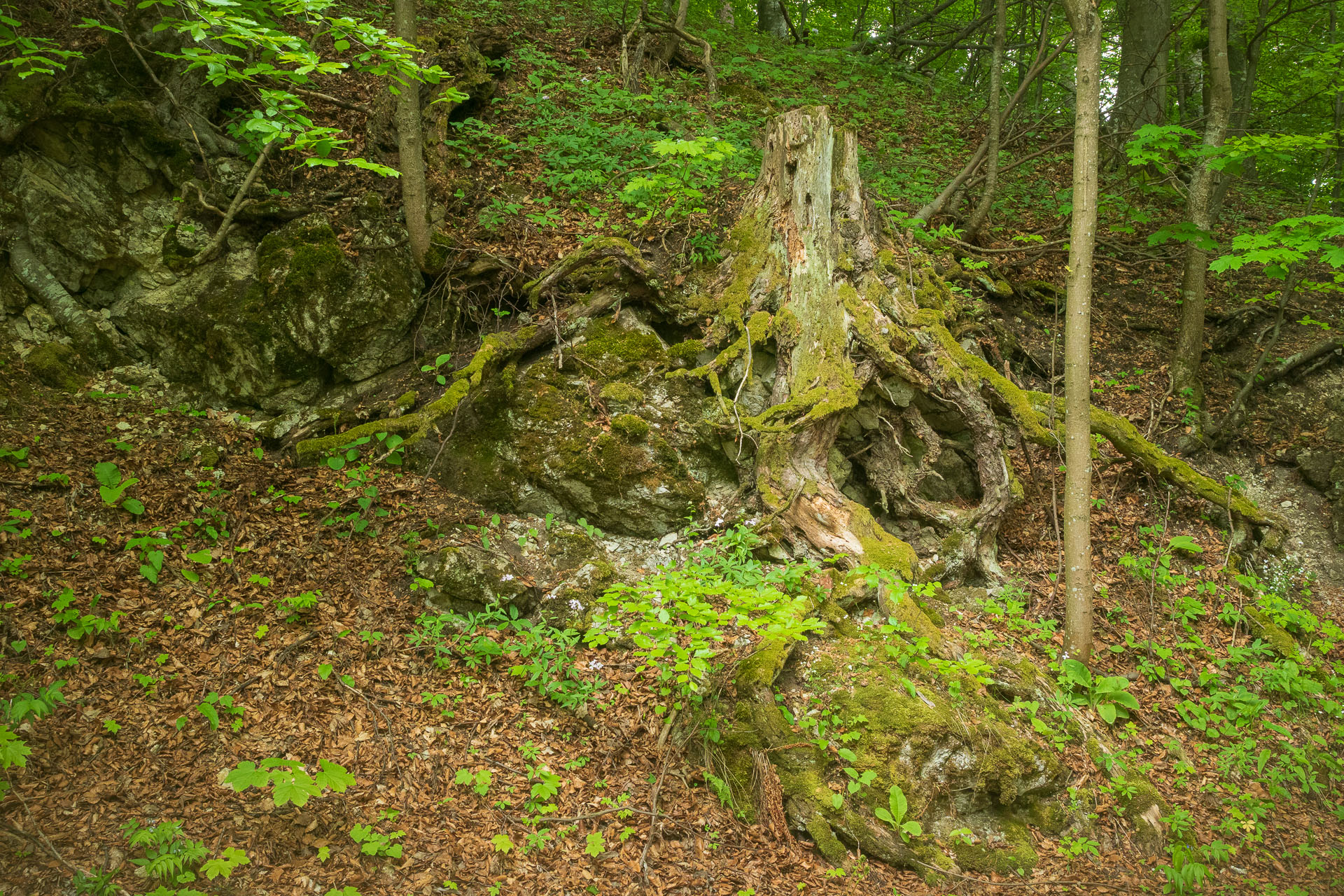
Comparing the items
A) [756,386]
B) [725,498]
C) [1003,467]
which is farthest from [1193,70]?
[725,498]

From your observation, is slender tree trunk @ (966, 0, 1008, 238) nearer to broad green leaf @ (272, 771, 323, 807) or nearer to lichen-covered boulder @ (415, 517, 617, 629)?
lichen-covered boulder @ (415, 517, 617, 629)

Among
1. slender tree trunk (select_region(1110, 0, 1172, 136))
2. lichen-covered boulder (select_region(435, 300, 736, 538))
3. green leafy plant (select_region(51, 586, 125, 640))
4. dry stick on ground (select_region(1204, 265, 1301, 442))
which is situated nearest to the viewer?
green leafy plant (select_region(51, 586, 125, 640))

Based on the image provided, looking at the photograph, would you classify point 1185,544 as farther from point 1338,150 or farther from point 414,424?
point 414,424

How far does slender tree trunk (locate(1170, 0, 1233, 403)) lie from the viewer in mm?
7426

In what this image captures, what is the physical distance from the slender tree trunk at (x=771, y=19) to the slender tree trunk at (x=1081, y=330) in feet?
39.7

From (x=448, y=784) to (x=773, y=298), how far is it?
498 centimetres

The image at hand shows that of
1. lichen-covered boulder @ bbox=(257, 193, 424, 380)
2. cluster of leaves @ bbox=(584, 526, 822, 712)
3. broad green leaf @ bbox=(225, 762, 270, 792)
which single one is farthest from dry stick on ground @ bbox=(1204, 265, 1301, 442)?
broad green leaf @ bbox=(225, 762, 270, 792)

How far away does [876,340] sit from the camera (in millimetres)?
6422

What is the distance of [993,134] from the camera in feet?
29.6

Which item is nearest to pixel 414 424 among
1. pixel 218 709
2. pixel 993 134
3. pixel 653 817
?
pixel 218 709

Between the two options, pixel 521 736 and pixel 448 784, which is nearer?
pixel 448 784

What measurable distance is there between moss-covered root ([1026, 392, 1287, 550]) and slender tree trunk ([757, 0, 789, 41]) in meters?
12.7

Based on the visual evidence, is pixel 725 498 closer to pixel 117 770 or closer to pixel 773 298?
pixel 773 298

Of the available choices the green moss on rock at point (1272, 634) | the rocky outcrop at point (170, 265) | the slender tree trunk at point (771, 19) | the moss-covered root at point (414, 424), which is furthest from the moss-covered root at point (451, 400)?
the slender tree trunk at point (771, 19)
